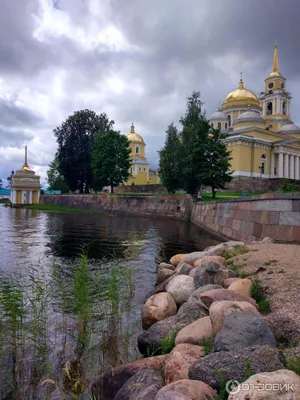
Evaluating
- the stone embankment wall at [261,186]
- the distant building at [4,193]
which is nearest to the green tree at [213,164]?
the stone embankment wall at [261,186]

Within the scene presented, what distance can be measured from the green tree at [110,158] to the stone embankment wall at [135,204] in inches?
121

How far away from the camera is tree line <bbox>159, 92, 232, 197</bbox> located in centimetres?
3256

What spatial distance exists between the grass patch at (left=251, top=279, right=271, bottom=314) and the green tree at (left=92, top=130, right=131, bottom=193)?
41953mm

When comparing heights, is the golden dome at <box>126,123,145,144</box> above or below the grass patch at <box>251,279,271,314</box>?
above

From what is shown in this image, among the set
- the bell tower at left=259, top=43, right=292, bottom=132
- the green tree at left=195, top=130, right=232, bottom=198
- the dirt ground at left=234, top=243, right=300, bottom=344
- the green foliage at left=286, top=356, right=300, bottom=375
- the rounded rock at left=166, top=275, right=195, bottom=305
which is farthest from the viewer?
the bell tower at left=259, top=43, right=292, bottom=132

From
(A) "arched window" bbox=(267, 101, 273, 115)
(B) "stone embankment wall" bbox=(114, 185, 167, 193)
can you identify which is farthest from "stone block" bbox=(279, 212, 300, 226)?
(A) "arched window" bbox=(267, 101, 273, 115)

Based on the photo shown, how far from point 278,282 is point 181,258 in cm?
438

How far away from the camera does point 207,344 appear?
4285 millimetres

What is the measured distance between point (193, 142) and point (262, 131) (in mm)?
24357

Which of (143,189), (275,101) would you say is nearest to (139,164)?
(143,189)

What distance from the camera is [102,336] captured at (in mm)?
5746

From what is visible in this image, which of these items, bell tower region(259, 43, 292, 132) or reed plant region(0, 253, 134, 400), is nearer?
reed plant region(0, 253, 134, 400)

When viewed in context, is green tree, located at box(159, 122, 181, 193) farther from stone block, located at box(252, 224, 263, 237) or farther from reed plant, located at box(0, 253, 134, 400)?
reed plant, located at box(0, 253, 134, 400)

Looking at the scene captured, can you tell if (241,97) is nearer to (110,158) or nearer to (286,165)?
(286,165)
